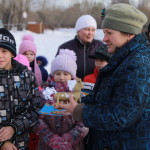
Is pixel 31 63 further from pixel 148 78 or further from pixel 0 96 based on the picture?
pixel 148 78

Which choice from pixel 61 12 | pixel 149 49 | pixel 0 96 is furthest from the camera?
pixel 61 12

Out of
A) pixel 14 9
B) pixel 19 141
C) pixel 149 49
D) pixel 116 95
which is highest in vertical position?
pixel 14 9

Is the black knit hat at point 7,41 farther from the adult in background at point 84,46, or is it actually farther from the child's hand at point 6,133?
the adult in background at point 84,46

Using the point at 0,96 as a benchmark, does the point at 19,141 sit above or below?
below

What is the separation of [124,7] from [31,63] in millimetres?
2323

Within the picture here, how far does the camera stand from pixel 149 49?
1446 mm

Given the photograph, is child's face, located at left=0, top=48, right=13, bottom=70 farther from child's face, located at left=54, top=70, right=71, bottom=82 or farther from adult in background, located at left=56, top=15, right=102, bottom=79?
adult in background, located at left=56, top=15, right=102, bottom=79

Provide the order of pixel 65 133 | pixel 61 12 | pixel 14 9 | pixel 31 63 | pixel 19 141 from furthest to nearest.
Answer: pixel 61 12 < pixel 14 9 < pixel 31 63 < pixel 65 133 < pixel 19 141

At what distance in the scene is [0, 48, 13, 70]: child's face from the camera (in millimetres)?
1940

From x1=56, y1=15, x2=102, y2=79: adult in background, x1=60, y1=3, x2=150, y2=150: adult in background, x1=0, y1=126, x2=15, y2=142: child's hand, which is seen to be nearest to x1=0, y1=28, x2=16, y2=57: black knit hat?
x1=0, y1=126, x2=15, y2=142: child's hand

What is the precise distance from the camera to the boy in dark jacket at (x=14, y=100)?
6.20 feet

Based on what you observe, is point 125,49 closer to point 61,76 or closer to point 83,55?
point 61,76

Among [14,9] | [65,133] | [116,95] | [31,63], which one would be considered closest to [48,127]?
[65,133]

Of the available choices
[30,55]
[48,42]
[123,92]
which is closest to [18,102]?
[123,92]
